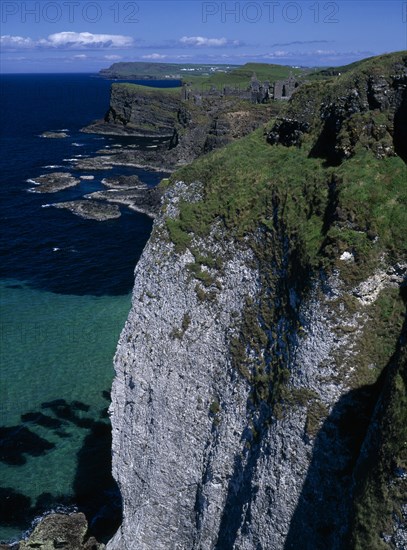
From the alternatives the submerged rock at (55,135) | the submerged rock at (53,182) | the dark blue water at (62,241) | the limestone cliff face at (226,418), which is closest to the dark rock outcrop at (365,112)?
the limestone cliff face at (226,418)

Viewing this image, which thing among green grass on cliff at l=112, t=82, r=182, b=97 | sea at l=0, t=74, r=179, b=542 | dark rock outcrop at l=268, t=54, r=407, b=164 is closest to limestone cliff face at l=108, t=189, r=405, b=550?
dark rock outcrop at l=268, t=54, r=407, b=164

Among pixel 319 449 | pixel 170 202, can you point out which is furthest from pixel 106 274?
pixel 319 449

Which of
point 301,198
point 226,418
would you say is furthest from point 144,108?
point 226,418

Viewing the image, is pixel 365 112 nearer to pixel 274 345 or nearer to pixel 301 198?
pixel 301 198

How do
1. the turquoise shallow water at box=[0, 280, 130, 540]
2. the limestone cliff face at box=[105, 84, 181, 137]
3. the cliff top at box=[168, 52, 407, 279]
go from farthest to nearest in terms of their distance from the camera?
the limestone cliff face at box=[105, 84, 181, 137], the turquoise shallow water at box=[0, 280, 130, 540], the cliff top at box=[168, 52, 407, 279]

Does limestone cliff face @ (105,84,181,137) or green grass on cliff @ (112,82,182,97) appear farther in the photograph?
green grass on cliff @ (112,82,182,97)

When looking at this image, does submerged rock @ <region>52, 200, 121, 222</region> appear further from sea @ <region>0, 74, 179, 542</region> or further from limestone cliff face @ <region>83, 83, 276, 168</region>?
limestone cliff face @ <region>83, 83, 276, 168</region>

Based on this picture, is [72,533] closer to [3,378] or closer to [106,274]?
[3,378]
